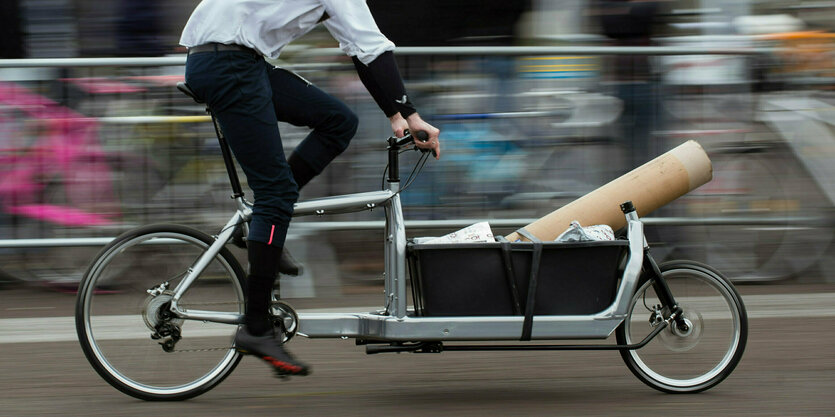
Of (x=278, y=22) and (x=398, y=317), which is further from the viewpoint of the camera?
(x=398, y=317)

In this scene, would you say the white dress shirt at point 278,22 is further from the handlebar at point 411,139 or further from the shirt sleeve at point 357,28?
the handlebar at point 411,139

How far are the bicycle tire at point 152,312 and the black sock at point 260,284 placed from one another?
136 millimetres

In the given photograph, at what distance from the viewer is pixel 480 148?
6551 millimetres

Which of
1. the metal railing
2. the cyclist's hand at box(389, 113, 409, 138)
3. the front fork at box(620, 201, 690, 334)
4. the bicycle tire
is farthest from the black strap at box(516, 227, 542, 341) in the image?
the metal railing

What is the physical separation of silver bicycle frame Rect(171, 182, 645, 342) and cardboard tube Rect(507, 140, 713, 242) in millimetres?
185

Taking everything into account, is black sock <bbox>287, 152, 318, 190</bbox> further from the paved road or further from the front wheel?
the front wheel

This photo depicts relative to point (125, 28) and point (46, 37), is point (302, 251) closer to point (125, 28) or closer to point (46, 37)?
point (125, 28)

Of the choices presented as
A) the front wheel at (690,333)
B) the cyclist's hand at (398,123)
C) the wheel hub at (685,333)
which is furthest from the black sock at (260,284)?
the wheel hub at (685,333)

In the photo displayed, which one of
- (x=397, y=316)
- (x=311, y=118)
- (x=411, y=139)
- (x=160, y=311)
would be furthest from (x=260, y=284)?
(x=411, y=139)

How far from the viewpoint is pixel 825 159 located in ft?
22.5

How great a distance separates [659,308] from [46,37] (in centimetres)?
542

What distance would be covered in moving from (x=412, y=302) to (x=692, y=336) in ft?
3.86

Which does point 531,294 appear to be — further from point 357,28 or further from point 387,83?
point 357,28

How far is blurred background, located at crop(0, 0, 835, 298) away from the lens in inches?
251
